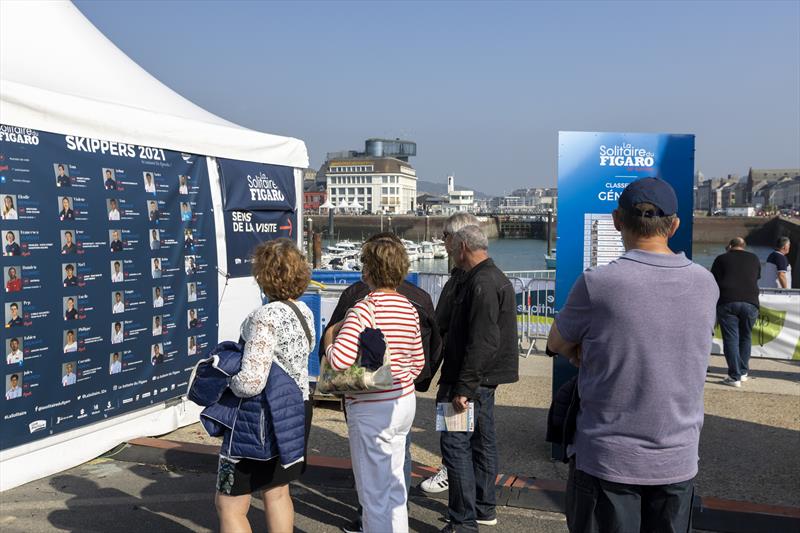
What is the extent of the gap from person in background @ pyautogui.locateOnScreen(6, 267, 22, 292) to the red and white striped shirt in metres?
2.58

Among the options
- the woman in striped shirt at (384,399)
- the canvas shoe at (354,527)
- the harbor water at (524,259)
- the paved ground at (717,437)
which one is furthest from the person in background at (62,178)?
the harbor water at (524,259)

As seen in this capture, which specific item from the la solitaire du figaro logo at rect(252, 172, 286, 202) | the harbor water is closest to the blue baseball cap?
the la solitaire du figaro logo at rect(252, 172, 286, 202)

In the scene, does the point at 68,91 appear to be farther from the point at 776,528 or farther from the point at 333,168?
the point at 333,168

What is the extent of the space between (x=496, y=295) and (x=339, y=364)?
1164 mm

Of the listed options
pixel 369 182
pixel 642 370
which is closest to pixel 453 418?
pixel 642 370

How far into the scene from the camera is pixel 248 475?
3500mm

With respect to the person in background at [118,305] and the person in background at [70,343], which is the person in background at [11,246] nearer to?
the person in background at [70,343]

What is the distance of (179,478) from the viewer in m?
5.40

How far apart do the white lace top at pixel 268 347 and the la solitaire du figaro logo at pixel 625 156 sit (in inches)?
117

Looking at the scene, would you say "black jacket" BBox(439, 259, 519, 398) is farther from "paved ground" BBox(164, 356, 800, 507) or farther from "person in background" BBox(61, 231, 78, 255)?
"person in background" BBox(61, 231, 78, 255)

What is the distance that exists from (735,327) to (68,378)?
23.7 ft

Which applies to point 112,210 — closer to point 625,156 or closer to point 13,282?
point 13,282

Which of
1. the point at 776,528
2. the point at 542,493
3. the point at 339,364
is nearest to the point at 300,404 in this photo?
the point at 339,364

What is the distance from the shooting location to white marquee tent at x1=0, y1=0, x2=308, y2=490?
517 cm
